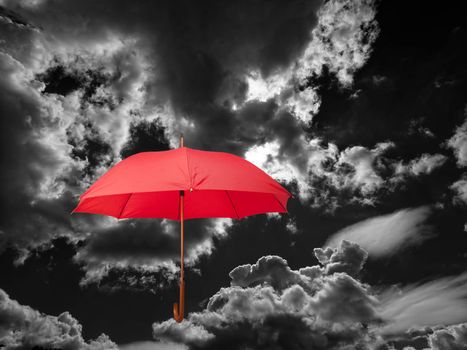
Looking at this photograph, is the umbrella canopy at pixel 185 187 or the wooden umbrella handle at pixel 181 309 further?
the wooden umbrella handle at pixel 181 309

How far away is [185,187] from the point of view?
172 inches

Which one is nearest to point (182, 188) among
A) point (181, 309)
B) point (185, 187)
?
point (185, 187)

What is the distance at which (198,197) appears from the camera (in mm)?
7180

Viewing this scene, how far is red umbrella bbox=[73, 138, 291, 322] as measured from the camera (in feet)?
15.0

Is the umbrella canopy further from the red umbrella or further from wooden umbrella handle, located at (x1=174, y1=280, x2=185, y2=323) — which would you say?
wooden umbrella handle, located at (x1=174, y1=280, x2=185, y2=323)

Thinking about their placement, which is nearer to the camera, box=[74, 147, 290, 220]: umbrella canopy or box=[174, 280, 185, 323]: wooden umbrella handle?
box=[74, 147, 290, 220]: umbrella canopy

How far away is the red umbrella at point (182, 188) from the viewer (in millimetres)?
4586

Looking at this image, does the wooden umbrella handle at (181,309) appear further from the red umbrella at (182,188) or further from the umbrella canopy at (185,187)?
the umbrella canopy at (185,187)

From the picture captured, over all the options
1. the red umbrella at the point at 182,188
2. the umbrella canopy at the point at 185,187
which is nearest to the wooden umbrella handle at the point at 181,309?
the red umbrella at the point at 182,188

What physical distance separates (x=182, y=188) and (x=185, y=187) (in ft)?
0.14

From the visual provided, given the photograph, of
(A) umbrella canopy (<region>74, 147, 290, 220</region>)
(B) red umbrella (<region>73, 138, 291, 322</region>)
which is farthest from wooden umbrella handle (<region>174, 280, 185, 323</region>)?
(A) umbrella canopy (<region>74, 147, 290, 220</region>)

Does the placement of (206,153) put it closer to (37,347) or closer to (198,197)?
(198,197)

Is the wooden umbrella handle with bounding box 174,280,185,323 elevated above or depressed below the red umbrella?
below

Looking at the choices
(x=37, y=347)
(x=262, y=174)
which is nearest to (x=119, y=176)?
(x=262, y=174)
